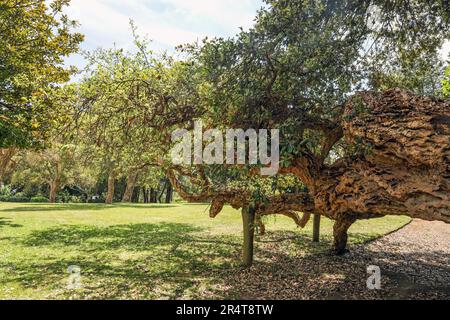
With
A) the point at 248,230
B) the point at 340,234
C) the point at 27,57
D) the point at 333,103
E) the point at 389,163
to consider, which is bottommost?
the point at 340,234

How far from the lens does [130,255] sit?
13.1m

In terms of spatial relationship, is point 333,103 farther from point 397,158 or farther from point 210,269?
point 210,269

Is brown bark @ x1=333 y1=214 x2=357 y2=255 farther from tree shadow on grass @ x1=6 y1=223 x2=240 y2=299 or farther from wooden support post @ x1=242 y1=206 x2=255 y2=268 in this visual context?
tree shadow on grass @ x1=6 y1=223 x2=240 y2=299

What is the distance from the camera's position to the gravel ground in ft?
28.4

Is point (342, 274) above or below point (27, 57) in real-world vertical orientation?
below

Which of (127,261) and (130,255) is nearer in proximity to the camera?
(127,261)

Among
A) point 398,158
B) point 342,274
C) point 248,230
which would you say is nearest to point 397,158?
point 398,158

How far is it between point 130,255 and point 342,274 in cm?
767

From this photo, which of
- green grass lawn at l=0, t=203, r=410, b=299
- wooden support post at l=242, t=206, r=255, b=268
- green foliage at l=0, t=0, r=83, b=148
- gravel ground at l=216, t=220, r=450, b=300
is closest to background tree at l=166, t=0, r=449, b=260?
wooden support post at l=242, t=206, r=255, b=268

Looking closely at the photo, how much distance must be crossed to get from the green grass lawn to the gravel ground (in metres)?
0.44

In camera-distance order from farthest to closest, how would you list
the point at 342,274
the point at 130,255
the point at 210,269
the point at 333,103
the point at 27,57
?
1. the point at 27,57
2. the point at 130,255
3. the point at 210,269
4. the point at 342,274
5. the point at 333,103

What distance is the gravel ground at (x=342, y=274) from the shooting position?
866cm

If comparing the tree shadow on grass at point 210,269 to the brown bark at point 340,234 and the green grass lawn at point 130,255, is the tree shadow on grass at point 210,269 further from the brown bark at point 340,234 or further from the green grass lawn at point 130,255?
the brown bark at point 340,234
